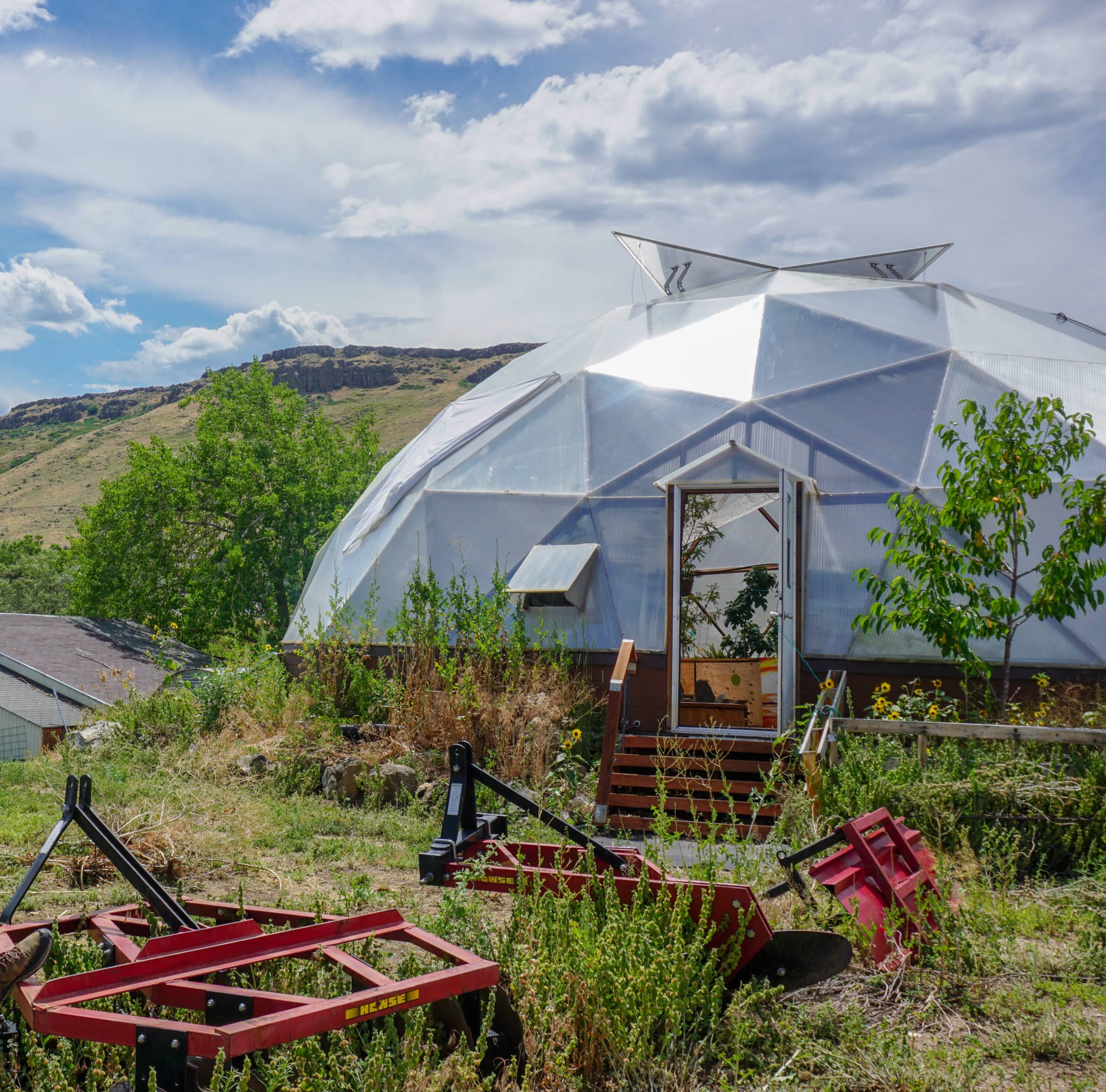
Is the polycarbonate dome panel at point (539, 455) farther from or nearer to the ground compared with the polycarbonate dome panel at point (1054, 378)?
nearer to the ground

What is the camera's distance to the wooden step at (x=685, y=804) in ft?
24.8

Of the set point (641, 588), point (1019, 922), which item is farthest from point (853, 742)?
point (641, 588)

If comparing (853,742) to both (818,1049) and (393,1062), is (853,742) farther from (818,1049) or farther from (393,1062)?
(393,1062)

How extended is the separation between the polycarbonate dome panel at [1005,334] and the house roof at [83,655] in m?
13.1

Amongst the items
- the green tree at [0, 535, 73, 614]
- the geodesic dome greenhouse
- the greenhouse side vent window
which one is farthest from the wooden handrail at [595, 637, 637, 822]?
the green tree at [0, 535, 73, 614]

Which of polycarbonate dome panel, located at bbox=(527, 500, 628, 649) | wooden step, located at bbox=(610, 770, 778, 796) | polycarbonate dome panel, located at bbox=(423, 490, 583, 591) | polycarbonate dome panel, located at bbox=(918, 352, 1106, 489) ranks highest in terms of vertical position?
polycarbonate dome panel, located at bbox=(918, 352, 1106, 489)

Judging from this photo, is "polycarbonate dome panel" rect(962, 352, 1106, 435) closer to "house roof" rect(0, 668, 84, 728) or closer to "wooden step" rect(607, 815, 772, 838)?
"wooden step" rect(607, 815, 772, 838)

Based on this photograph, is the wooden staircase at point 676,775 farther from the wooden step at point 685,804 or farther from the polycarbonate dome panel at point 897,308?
the polycarbonate dome panel at point 897,308

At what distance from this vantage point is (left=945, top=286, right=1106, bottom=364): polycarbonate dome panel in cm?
1088

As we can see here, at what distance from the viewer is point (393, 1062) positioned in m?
3.10

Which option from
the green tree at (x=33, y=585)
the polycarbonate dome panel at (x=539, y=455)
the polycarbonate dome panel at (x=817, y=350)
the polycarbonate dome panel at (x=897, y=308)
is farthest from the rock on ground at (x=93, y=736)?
the green tree at (x=33, y=585)

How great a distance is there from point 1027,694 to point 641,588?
3868mm

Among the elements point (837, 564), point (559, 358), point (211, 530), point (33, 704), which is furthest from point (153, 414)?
point (837, 564)

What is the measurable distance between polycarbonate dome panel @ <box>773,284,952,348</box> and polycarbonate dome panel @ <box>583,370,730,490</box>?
242 centimetres
